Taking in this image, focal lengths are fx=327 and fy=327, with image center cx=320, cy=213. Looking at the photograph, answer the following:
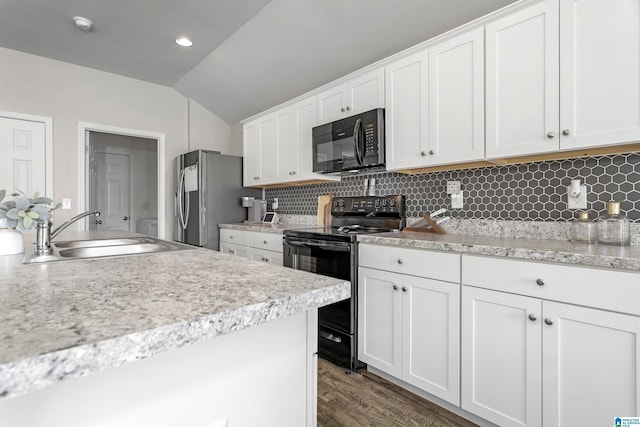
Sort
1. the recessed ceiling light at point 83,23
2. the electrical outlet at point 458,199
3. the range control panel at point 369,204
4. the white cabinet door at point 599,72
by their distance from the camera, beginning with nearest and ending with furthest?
the white cabinet door at point 599,72 < the electrical outlet at point 458,199 < the range control panel at point 369,204 < the recessed ceiling light at point 83,23

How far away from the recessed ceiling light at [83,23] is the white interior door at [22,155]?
1210mm

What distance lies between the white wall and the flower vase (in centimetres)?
279

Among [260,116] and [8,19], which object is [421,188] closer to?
[260,116]

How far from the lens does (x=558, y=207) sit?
185cm

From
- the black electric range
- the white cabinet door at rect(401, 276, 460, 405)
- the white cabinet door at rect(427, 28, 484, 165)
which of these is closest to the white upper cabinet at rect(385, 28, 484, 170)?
the white cabinet door at rect(427, 28, 484, 165)

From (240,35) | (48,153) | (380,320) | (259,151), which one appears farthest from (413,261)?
(48,153)

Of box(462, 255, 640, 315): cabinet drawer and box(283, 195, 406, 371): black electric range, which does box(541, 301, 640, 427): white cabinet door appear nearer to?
box(462, 255, 640, 315): cabinet drawer

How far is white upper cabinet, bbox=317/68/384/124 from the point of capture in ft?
7.92

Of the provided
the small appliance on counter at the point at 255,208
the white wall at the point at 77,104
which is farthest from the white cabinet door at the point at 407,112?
the white wall at the point at 77,104

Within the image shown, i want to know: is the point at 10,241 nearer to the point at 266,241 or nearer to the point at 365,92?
the point at 266,241

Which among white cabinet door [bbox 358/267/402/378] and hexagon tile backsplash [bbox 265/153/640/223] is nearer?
hexagon tile backsplash [bbox 265/153/640/223]

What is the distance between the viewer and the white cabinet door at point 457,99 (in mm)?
1874

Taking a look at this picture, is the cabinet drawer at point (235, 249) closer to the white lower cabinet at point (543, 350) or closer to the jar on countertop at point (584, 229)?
the white lower cabinet at point (543, 350)

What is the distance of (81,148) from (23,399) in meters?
4.04
